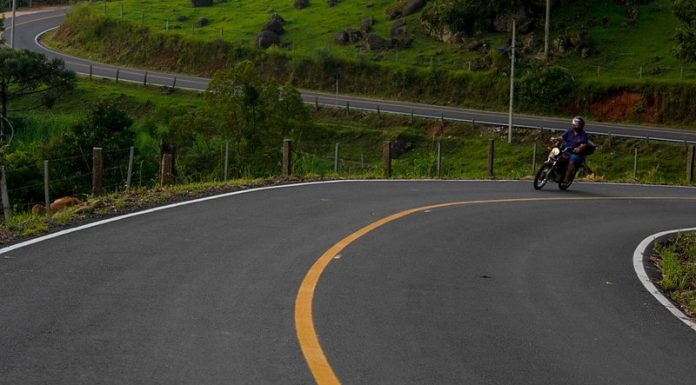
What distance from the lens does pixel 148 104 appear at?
6034 cm

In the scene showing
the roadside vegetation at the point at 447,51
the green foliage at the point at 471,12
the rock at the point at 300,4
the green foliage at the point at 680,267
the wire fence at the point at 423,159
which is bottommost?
the wire fence at the point at 423,159

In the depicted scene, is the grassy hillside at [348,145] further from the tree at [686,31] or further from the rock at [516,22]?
the rock at [516,22]

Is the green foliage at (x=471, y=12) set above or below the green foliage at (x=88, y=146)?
above

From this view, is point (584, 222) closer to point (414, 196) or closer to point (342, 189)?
point (414, 196)

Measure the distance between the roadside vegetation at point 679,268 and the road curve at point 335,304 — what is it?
16.2 inches

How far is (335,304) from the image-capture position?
28.9 feet

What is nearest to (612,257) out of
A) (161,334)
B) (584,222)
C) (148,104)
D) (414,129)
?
(584,222)

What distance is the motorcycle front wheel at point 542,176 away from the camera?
21078 mm

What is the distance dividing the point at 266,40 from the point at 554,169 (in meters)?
51.6

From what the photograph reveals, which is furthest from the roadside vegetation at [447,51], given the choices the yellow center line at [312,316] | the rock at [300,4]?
the yellow center line at [312,316]

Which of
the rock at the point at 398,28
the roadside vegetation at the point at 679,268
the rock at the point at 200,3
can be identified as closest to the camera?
the roadside vegetation at the point at 679,268

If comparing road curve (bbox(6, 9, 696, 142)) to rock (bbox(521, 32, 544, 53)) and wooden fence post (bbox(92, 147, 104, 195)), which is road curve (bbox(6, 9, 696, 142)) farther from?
wooden fence post (bbox(92, 147, 104, 195))

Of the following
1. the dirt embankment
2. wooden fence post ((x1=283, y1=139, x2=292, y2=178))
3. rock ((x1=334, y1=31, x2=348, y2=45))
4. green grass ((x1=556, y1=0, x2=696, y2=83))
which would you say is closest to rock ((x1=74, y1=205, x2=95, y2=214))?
wooden fence post ((x1=283, y1=139, x2=292, y2=178))

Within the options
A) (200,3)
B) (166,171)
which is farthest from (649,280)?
(200,3)
